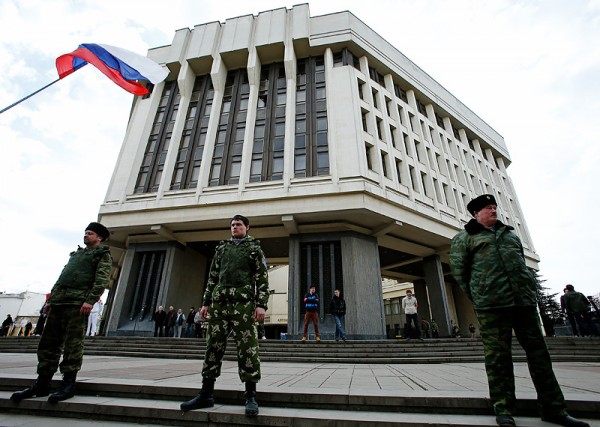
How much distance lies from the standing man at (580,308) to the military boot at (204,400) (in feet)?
41.0

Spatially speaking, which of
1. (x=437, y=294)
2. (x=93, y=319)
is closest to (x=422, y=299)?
(x=437, y=294)

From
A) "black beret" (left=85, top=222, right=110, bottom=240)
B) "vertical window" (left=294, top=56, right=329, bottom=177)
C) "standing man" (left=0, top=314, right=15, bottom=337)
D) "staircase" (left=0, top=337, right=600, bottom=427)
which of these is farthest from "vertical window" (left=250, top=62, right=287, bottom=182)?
"standing man" (left=0, top=314, right=15, bottom=337)

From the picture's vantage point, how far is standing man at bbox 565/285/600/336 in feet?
32.9

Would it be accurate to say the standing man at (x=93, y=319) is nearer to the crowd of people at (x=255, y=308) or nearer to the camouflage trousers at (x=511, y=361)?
the crowd of people at (x=255, y=308)

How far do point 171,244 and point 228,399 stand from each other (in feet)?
50.8

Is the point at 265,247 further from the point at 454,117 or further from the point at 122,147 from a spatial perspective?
the point at 454,117

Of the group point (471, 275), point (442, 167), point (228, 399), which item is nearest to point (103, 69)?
point (228, 399)

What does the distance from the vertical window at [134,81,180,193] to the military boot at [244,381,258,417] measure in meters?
17.1

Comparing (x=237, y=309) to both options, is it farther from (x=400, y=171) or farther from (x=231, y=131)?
(x=231, y=131)

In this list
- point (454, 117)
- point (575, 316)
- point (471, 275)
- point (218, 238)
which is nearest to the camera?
point (471, 275)

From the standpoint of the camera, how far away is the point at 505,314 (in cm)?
261

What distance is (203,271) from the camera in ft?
64.1

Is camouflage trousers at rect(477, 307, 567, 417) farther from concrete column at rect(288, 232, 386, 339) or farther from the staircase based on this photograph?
concrete column at rect(288, 232, 386, 339)

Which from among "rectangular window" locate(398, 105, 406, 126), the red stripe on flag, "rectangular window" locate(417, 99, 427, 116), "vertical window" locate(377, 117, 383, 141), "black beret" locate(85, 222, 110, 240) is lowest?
"black beret" locate(85, 222, 110, 240)
